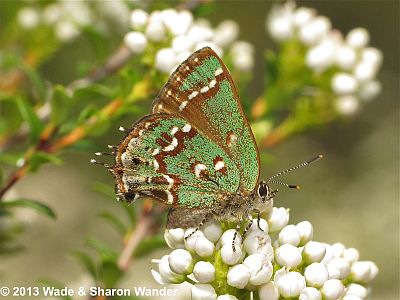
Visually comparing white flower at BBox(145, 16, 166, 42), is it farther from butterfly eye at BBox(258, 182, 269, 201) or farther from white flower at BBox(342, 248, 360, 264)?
white flower at BBox(342, 248, 360, 264)

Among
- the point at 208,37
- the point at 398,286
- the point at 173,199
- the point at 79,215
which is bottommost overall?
the point at 173,199

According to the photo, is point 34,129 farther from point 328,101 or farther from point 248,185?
point 328,101

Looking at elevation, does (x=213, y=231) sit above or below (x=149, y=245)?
below

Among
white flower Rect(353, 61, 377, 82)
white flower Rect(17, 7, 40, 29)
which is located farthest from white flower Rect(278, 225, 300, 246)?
white flower Rect(17, 7, 40, 29)

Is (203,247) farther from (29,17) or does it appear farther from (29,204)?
(29,17)

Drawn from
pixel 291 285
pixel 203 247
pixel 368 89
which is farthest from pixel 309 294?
pixel 368 89

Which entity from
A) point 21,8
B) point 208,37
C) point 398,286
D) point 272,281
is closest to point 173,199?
point 272,281

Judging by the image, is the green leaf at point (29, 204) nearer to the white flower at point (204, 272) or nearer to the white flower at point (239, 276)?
the white flower at point (204, 272)
